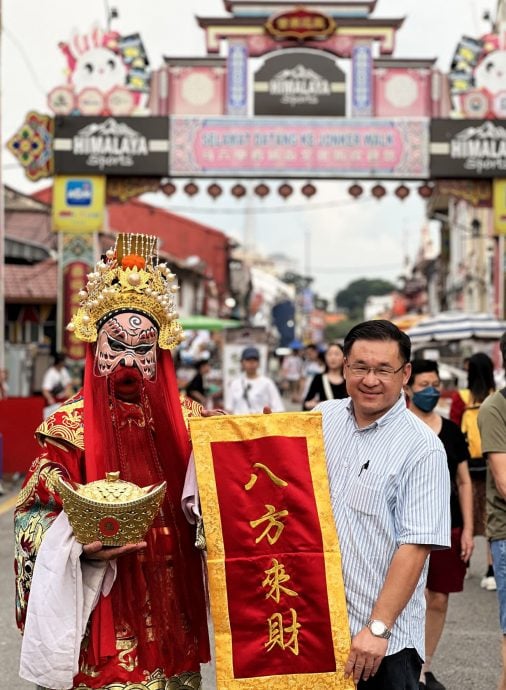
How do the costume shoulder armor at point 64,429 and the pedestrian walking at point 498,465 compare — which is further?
the pedestrian walking at point 498,465

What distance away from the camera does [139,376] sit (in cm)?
348

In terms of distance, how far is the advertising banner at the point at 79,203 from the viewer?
1722 cm

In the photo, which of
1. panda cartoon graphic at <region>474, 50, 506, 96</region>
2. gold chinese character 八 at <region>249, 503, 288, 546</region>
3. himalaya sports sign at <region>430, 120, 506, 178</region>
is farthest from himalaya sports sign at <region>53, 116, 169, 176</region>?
gold chinese character 八 at <region>249, 503, 288, 546</region>

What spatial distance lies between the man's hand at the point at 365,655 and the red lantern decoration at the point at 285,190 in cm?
1494

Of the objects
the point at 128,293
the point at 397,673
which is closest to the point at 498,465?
the point at 397,673

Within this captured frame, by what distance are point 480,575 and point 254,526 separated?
5.38 meters

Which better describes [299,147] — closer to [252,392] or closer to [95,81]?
[95,81]

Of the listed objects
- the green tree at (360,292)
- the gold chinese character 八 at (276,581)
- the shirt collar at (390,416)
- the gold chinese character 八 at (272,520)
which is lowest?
the gold chinese character 八 at (276,581)

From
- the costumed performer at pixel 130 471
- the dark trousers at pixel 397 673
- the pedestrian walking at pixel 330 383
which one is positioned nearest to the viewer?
the dark trousers at pixel 397 673

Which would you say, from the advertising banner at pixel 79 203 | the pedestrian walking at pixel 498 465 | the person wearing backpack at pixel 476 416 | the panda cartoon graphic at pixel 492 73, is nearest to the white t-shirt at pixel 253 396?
the person wearing backpack at pixel 476 416

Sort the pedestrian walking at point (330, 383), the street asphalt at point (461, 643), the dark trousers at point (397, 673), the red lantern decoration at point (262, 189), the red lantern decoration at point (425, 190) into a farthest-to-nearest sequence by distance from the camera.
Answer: the red lantern decoration at point (425, 190) → the red lantern decoration at point (262, 189) → the pedestrian walking at point (330, 383) → the street asphalt at point (461, 643) → the dark trousers at point (397, 673)

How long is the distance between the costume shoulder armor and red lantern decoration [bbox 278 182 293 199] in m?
14.3

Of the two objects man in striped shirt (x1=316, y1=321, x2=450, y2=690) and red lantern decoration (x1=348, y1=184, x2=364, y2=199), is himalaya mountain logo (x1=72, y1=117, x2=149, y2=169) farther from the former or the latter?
man in striped shirt (x1=316, y1=321, x2=450, y2=690)

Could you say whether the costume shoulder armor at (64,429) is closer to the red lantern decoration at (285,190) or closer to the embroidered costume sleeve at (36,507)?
the embroidered costume sleeve at (36,507)
